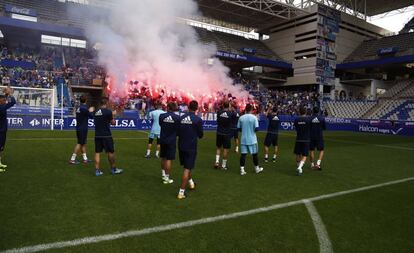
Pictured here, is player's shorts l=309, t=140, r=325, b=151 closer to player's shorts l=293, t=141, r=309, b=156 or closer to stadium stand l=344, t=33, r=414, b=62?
player's shorts l=293, t=141, r=309, b=156

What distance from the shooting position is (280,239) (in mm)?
4668

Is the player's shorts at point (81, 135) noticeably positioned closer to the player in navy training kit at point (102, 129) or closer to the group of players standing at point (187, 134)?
the group of players standing at point (187, 134)

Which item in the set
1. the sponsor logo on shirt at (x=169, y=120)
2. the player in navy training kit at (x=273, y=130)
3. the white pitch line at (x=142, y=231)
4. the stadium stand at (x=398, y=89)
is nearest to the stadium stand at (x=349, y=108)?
the stadium stand at (x=398, y=89)

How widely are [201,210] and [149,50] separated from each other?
72.3 ft

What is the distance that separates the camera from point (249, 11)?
4812 centimetres

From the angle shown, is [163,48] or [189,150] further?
[163,48]

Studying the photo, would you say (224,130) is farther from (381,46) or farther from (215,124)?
(381,46)

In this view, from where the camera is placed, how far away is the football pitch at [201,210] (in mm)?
4426

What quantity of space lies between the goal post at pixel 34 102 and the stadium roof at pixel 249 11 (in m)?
29.6

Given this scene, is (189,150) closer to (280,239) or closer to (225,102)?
(280,239)

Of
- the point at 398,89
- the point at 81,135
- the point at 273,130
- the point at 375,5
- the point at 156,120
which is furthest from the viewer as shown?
the point at 375,5

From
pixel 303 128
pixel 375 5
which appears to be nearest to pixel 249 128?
pixel 303 128

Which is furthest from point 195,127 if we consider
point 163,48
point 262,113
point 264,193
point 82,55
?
point 82,55

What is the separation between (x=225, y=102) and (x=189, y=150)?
3.63m
